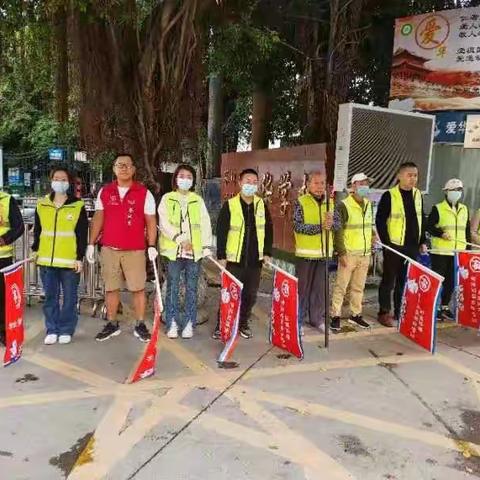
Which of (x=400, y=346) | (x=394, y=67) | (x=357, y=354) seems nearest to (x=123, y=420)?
(x=357, y=354)

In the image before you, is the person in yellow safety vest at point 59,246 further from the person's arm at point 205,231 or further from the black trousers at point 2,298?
the person's arm at point 205,231

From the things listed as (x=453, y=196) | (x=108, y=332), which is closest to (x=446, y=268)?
(x=453, y=196)

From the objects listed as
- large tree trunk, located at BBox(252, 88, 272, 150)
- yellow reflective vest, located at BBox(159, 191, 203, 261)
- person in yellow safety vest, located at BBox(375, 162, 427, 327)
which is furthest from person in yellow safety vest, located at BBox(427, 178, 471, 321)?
large tree trunk, located at BBox(252, 88, 272, 150)

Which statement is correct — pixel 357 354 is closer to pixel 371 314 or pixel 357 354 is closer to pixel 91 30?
pixel 371 314

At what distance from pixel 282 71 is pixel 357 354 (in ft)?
18.8

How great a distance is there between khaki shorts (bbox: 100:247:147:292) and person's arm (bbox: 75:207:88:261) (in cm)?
17

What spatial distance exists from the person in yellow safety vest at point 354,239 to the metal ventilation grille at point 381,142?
1.21 meters

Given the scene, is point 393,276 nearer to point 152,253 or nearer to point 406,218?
point 406,218

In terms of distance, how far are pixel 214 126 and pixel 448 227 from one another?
19.8ft

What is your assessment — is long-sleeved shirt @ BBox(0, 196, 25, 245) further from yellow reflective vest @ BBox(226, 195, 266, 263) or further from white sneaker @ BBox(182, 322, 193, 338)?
yellow reflective vest @ BBox(226, 195, 266, 263)

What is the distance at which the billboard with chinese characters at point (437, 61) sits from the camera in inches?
307

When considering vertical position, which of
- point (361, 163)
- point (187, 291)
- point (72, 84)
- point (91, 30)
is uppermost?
point (91, 30)

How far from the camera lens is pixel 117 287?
4809mm

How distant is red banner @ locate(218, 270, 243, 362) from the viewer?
14.3 ft
